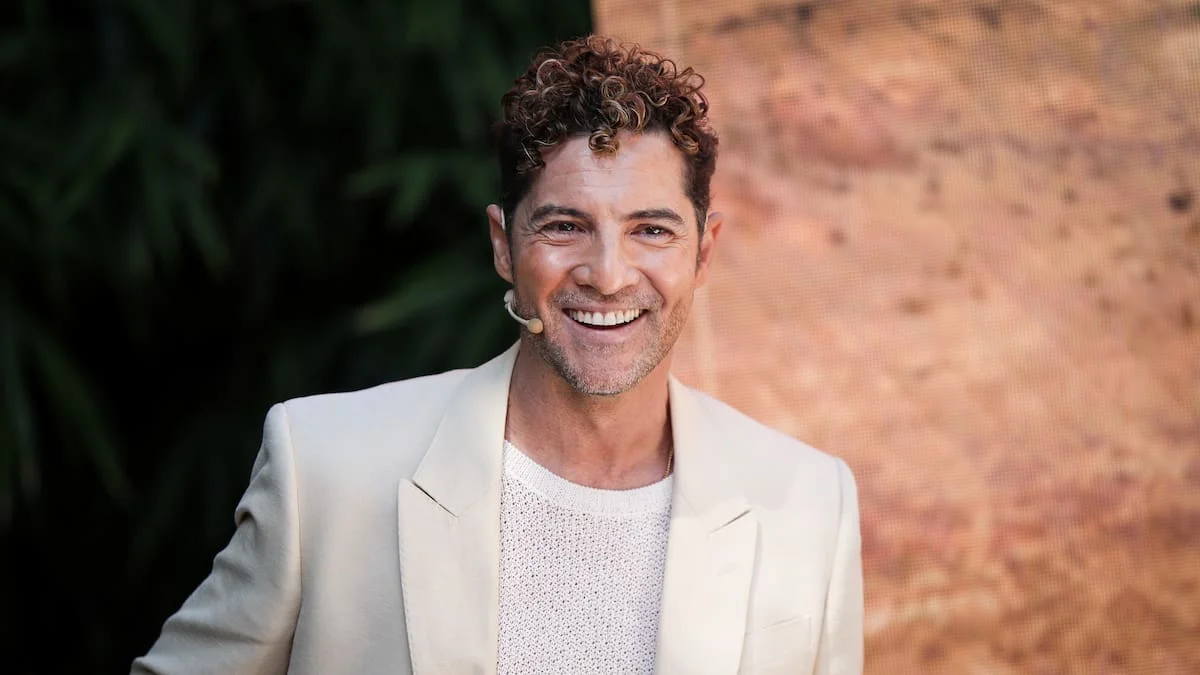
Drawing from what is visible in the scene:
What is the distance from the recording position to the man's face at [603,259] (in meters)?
1.87

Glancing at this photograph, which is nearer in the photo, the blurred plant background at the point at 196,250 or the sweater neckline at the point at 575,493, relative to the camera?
the sweater neckline at the point at 575,493

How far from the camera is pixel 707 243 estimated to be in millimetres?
2059

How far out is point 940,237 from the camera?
7.70ft

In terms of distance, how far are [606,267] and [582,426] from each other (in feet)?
0.86

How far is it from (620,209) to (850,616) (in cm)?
68

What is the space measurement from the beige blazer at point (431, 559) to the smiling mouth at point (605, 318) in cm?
19

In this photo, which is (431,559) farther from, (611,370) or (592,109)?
(592,109)

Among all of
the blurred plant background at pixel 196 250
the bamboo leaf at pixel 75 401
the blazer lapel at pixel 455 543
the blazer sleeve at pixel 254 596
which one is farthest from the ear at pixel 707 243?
the bamboo leaf at pixel 75 401

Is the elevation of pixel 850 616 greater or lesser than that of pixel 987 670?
greater

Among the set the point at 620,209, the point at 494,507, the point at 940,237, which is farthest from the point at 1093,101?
the point at 494,507

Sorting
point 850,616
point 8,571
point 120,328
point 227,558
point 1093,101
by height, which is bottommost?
point 8,571

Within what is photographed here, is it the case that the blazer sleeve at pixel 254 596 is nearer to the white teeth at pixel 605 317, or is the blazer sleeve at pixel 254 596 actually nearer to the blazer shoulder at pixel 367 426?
the blazer shoulder at pixel 367 426

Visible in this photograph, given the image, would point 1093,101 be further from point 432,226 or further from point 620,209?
point 432,226

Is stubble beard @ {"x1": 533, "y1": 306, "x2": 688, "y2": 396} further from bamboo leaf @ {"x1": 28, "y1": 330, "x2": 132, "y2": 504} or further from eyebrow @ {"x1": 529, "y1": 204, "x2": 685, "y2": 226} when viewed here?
bamboo leaf @ {"x1": 28, "y1": 330, "x2": 132, "y2": 504}
